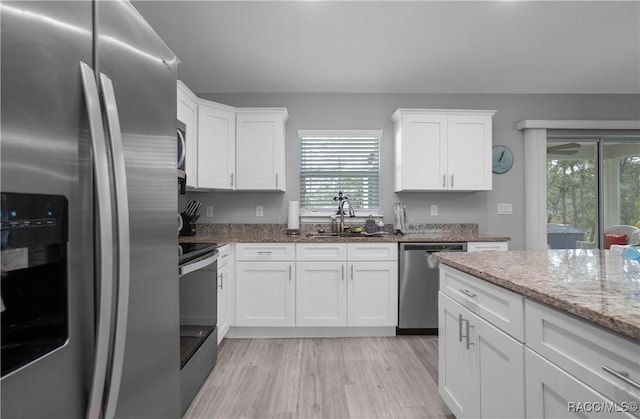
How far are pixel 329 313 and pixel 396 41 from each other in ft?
7.74

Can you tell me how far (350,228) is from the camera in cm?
325

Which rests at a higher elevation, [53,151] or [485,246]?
[53,151]

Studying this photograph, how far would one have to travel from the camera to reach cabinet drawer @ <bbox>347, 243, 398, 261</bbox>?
279 centimetres

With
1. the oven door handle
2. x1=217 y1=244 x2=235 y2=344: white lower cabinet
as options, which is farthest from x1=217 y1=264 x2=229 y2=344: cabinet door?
the oven door handle

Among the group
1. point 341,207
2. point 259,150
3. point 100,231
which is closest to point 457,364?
point 100,231

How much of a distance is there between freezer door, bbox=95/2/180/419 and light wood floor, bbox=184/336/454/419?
0.76 meters

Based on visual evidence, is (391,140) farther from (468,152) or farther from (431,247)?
(431,247)

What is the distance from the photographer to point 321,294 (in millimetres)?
2779

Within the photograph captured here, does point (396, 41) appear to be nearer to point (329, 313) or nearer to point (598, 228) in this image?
point (329, 313)

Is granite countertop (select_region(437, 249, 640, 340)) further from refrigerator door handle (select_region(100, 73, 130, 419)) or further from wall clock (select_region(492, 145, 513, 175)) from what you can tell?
wall clock (select_region(492, 145, 513, 175))

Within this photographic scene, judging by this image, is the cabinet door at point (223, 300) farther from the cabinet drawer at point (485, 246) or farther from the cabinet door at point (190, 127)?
the cabinet drawer at point (485, 246)

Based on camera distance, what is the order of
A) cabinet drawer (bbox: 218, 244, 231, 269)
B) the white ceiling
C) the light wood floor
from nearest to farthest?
the light wood floor → the white ceiling → cabinet drawer (bbox: 218, 244, 231, 269)

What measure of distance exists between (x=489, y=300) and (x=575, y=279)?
0.29 meters

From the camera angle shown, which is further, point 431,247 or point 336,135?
point 336,135
